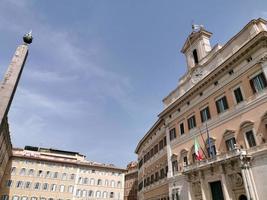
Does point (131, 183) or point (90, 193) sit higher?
point (131, 183)

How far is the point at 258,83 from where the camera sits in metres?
17.9

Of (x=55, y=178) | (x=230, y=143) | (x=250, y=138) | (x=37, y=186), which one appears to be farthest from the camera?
(x=55, y=178)

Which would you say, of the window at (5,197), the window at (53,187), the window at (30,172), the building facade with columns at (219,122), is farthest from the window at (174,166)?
the window at (5,197)

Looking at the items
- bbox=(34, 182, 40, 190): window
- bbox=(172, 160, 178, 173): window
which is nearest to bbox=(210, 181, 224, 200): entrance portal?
bbox=(172, 160, 178, 173): window

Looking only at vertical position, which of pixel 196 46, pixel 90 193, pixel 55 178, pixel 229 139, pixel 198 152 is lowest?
pixel 198 152

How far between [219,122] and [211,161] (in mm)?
3574

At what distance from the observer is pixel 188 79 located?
26.5m

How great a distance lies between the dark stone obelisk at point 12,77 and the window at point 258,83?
71.1ft

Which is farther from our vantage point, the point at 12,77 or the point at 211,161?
the point at 12,77

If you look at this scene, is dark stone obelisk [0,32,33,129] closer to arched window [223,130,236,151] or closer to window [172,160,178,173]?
window [172,160,178,173]

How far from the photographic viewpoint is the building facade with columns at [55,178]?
4650 centimetres

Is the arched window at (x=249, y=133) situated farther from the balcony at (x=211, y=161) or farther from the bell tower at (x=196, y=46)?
the bell tower at (x=196, y=46)

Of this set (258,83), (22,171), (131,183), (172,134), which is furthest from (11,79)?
(131,183)

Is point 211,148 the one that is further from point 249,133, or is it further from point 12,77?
point 12,77
